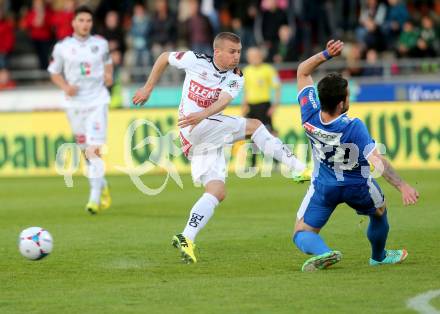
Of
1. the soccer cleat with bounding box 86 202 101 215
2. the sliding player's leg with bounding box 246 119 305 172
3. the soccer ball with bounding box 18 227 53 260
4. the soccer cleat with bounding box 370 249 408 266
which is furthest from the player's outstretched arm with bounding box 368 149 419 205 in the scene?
the soccer cleat with bounding box 86 202 101 215

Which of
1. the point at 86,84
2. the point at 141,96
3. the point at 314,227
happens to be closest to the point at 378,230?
the point at 314,227

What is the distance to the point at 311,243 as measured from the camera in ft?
29.4

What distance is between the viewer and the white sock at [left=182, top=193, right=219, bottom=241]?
32.5 ft

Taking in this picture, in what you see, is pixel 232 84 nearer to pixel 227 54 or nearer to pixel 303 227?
pixel 227 54

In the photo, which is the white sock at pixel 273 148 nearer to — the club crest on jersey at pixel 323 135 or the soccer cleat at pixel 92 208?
the club crest on jersey at pixel 323 135

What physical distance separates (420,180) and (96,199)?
21.7 ft

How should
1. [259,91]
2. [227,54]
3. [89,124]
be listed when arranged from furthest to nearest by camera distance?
[259,91], [89,124], [227,54]

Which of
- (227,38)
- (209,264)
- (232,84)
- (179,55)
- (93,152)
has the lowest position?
(209,264)

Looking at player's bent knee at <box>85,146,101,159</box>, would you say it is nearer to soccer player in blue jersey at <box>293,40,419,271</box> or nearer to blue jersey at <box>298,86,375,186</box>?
soccer player in blue jersey at <box>293,40,419,271</box>

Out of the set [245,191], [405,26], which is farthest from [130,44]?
[245,191]

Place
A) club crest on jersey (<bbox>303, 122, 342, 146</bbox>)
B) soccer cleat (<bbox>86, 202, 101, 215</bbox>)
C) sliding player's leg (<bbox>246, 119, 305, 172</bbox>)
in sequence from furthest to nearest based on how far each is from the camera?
Answer: soccer cleat (<bbox>86, 202, 101, 215</bbox>), sliding player's leg (<bbox>246, 119, 305, 172</bbox>), club crest on jersey (<bbox>303, 122, 342, 146</bbox>)

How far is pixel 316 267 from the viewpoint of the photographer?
9.11 metres

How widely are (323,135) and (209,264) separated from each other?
69.1 inches

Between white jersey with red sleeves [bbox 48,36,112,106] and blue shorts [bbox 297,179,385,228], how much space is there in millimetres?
→ 6877
